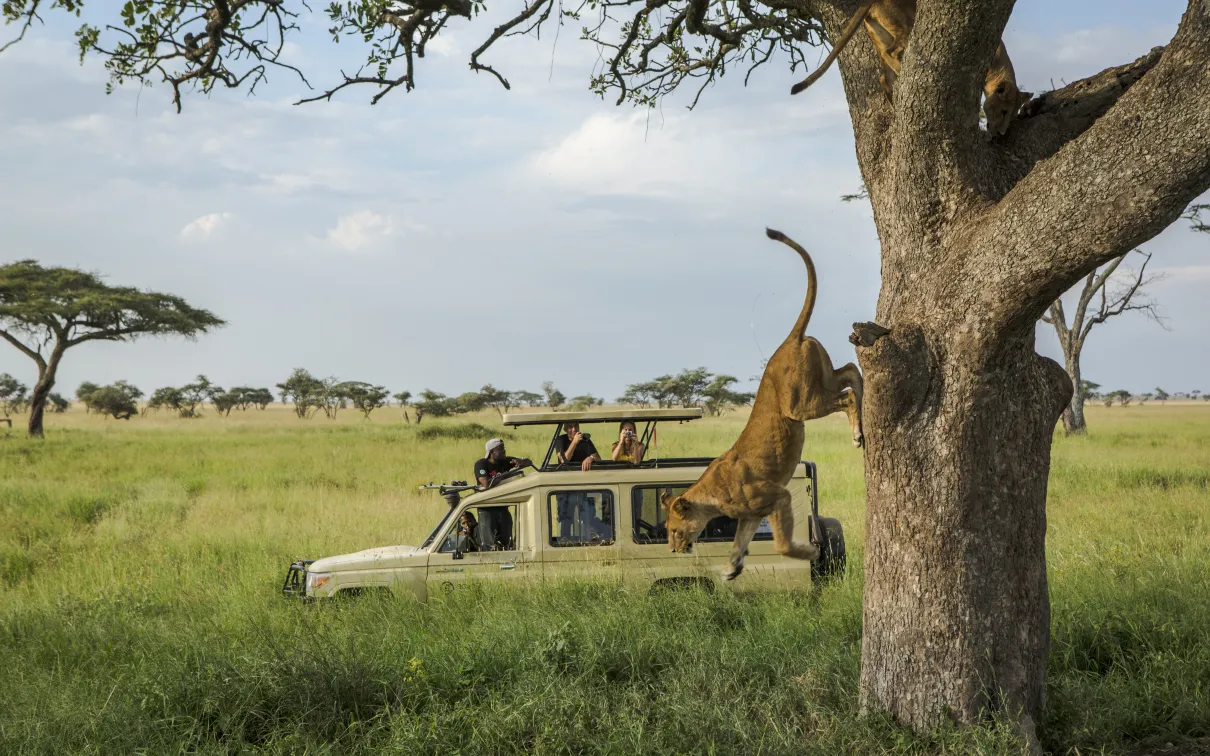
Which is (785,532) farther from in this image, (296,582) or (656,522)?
(296,582)

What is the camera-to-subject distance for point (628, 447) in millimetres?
8672

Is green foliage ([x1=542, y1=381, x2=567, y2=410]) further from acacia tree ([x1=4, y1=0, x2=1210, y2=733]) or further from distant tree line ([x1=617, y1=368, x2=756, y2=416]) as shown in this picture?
acacia tree ([x1=4, y1=0, x2=1210, y2=733])

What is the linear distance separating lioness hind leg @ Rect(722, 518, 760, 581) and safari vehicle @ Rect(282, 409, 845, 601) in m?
1.83

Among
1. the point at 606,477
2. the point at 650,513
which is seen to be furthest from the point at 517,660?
the point at 650,513

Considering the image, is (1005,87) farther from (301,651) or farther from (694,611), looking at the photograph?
(301,651)

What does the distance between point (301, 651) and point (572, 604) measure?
221cm

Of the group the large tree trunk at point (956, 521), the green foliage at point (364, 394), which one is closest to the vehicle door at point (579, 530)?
the large tree trunk at point (956, 521)

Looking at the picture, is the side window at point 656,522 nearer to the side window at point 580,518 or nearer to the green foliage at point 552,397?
the side window at point 580,518

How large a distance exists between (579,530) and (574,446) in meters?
0.98

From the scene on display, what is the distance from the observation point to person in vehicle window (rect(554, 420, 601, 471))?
8.59 metres

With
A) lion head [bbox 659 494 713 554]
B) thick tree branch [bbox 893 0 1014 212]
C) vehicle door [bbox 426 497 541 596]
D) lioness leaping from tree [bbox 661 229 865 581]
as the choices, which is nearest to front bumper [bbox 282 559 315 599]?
vehicle door [bbox 426 497 541 596]

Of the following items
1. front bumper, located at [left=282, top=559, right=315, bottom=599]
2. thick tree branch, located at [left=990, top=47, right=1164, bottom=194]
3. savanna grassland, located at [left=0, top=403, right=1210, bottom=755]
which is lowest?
savanna grassland, located at [left=0, top=403, right=1210, bottom=755]

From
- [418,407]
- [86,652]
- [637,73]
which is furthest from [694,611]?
[418,407]

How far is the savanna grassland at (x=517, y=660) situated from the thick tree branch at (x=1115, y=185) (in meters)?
2.20
